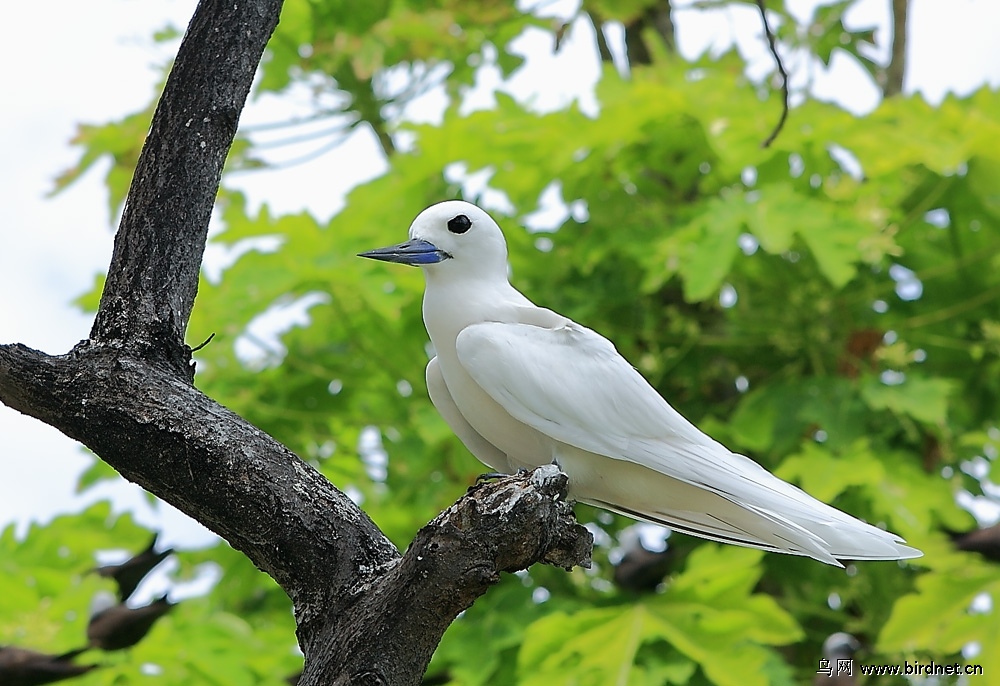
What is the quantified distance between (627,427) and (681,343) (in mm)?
1423

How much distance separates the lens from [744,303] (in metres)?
2.93

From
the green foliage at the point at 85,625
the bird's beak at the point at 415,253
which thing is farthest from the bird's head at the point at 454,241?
the green foliage at the point at 85,625

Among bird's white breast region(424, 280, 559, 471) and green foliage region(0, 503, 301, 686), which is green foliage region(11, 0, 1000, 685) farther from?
bird's white breast region(424, 280, 559, 471)

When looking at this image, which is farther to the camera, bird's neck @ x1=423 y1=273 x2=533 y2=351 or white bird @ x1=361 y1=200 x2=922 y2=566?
bird's neck @ x1=423 y1=273 x2=533 y2=351

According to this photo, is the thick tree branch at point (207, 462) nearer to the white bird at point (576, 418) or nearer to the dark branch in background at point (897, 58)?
the white bird at point (576, 418)

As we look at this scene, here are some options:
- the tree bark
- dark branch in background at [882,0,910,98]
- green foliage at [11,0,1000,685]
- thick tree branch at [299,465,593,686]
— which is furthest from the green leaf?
thick tree branch at [299,465,593,686]

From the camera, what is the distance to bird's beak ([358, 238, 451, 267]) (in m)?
1.66

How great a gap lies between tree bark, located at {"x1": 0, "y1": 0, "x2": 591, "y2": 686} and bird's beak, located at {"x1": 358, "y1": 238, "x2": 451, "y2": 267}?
29cm

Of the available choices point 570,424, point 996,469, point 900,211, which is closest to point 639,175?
point 900,211

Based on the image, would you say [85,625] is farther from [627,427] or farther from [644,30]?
[644,30]

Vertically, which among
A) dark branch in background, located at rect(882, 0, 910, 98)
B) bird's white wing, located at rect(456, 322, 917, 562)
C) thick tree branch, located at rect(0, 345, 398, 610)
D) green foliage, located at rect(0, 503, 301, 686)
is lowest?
thick tree branch, located at rect(0, 345, 398, 610)

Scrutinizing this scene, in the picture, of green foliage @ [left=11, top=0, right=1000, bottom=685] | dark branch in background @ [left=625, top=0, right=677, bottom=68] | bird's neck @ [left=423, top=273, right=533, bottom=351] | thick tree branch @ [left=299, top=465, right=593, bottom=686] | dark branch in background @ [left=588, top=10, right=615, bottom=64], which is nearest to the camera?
thick tree branch @ [left=299, top=465, right=593, bottom=686]

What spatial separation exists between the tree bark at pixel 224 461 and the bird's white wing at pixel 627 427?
0.19 metres

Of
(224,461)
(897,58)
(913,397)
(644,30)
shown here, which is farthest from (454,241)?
(897,58)
